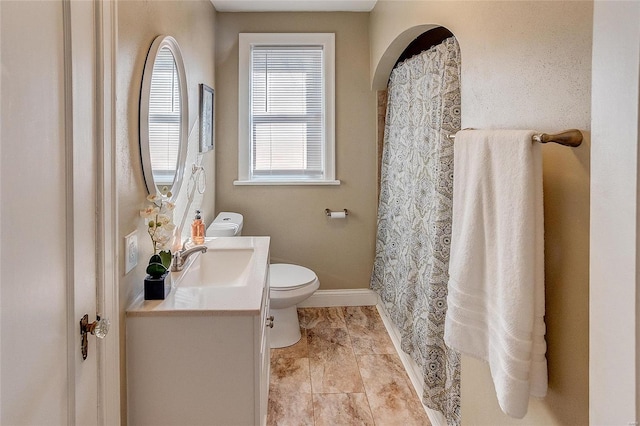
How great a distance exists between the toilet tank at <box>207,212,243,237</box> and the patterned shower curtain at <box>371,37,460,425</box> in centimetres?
106

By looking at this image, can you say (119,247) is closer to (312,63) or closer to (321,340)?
(321,340)

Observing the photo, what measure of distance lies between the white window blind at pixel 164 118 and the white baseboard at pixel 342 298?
1.86m

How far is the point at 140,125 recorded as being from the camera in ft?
5.08

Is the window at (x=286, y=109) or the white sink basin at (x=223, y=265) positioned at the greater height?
the window at (x=286, y=109)

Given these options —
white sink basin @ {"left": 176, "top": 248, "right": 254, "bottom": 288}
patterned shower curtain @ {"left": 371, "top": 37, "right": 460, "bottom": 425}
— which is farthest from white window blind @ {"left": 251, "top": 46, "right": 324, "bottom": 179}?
white sink basin @ {"left": 176, "top": 248, "right": 254, "bottom": 288}

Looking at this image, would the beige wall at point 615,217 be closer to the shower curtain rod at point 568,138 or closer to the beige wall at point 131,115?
the shower curtain rod at point 568,138

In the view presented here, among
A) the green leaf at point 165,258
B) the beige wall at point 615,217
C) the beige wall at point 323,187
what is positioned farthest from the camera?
the beige wall at point 323,187

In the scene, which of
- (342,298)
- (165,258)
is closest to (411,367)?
(342,298)

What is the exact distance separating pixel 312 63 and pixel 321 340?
6.86 ft

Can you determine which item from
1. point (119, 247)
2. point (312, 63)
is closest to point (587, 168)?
point (119, 247)

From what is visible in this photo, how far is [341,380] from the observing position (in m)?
2.40

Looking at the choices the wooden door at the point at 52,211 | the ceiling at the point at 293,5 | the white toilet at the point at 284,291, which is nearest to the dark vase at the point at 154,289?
the wooden door at the point at 52,211

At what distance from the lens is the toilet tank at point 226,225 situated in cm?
268

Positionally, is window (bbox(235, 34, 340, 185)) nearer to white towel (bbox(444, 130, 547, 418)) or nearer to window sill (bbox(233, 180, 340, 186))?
window sill (bbox(233, 180, 340, 186))
